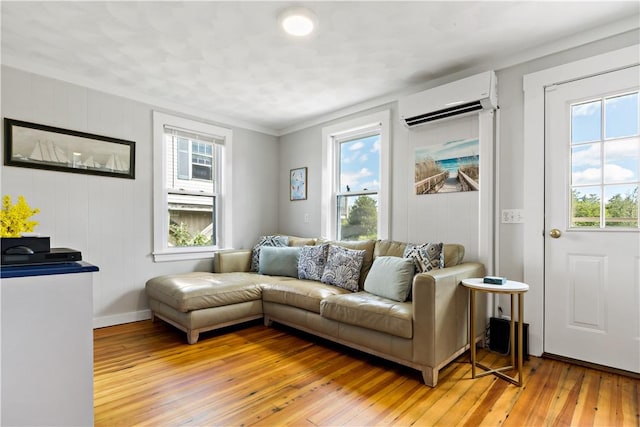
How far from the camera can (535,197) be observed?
2596mm

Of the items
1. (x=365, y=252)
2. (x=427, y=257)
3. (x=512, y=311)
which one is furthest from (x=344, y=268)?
(x=512, y=311)

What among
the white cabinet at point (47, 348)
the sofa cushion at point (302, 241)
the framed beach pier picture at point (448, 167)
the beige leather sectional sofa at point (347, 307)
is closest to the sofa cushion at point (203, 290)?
the beige leather sectional sofa at point (347, 307)

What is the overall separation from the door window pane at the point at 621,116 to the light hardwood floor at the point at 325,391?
1.63 meters

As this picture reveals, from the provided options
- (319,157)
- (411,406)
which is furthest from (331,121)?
(411,406)

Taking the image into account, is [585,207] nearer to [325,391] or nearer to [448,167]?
[448,167]

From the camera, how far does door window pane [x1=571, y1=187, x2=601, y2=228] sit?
94.0 inches

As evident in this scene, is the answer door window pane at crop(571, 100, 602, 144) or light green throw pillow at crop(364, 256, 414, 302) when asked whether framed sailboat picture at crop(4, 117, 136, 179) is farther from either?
door window pane at crop(571, 100, 602, 144)

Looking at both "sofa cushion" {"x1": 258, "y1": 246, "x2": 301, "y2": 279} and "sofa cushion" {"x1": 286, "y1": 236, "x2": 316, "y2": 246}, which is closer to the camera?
"sofa cushion" {"x1": 258, "y1": 246, "x2": 301, "y2": 279}

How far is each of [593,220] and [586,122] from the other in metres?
0.71

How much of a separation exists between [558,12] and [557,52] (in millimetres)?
476

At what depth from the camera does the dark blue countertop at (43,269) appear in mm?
1235

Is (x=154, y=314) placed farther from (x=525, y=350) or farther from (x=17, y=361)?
(x=525, y=350)

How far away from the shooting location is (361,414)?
6.01 feet

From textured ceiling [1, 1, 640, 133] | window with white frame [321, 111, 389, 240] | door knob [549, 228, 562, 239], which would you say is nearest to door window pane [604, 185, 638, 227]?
door knob [549, 228, 562, 239]
